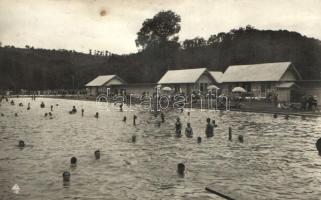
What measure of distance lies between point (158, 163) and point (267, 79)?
1749 inches

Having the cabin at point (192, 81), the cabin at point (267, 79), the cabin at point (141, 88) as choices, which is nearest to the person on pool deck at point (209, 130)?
the cabin at point (267, 79)

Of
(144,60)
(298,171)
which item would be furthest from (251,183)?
(144,60)

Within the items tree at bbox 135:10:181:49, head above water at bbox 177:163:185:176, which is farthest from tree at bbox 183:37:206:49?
head above water at bbox 177:163:185:176

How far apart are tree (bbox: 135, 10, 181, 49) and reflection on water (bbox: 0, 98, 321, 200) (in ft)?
325

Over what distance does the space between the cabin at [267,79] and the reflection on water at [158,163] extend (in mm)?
26792

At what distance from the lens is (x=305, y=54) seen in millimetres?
105125

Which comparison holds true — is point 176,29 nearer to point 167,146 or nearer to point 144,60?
point 144,60

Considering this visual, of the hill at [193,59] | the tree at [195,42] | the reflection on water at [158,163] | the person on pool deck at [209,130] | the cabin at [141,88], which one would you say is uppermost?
the tree at [195,42]

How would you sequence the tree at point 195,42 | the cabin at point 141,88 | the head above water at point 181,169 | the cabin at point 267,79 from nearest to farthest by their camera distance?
the head above water at point 181,169
the cabin at point 267,79
the cabin at point 141,88
the tree at point 195,42

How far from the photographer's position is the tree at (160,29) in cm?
12506

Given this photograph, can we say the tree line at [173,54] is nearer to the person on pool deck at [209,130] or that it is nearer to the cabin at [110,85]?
the cabin at [110,85]

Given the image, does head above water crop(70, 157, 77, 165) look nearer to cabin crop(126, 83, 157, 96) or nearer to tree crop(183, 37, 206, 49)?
cabin crop(126, 83, 157, 96)

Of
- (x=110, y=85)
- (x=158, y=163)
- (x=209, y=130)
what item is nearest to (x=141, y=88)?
(x=110, y=85)

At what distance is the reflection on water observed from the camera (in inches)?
518
